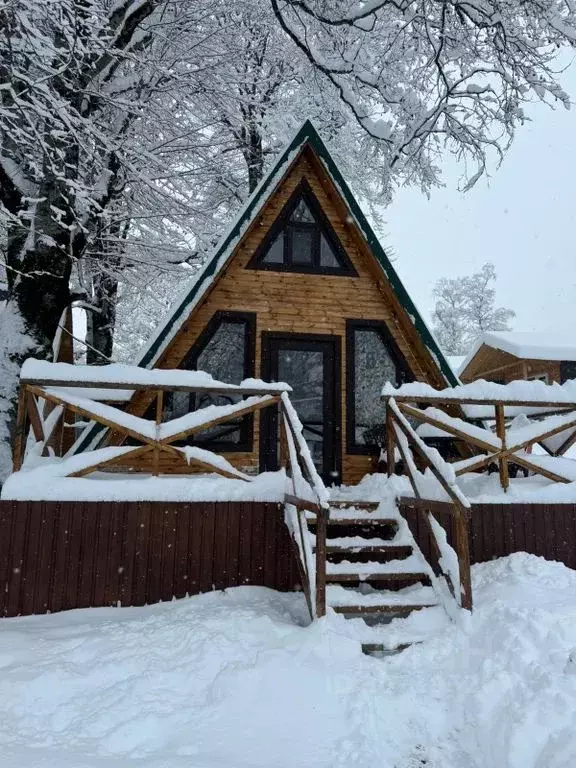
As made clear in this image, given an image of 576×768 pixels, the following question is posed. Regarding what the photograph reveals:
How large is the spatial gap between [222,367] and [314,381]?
153 centimetres

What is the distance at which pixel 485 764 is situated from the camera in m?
3.53

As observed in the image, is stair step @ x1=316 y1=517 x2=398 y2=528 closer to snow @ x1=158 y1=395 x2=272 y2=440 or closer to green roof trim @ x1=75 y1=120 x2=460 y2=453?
snow @ x1=158 y1=395 x2=272 y2=440

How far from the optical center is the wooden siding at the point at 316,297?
364 inches

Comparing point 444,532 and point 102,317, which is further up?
point 102,317

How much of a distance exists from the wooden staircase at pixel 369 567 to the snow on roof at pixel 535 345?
16.4m

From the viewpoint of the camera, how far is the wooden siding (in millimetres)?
9258

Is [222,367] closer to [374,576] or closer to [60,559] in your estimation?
[60,559]

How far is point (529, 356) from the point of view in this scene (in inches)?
843

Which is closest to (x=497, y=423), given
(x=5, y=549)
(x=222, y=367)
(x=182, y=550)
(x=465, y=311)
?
(x=222, y=367)

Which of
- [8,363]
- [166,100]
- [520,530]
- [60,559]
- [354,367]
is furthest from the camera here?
[166,100]

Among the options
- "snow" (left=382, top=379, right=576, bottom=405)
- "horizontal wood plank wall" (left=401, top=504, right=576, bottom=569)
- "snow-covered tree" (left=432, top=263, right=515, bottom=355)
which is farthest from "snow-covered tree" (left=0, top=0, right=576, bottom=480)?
"snow-covered tree" (left=432, top=263, right=515, bottom=355)

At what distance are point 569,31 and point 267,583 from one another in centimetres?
732

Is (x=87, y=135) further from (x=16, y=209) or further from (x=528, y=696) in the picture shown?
(x=528, y=696)

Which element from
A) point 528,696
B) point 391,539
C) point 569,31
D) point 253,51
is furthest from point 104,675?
point 253,51
